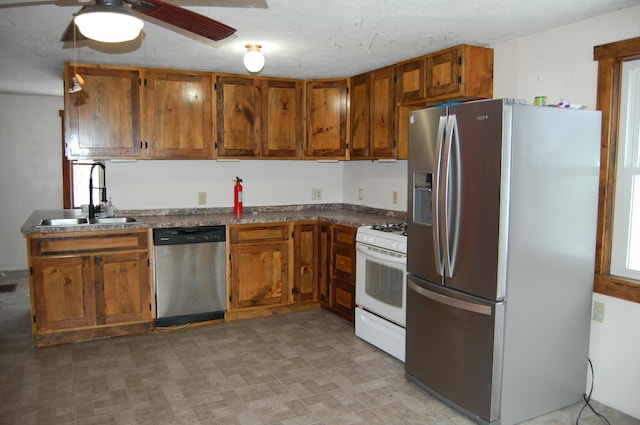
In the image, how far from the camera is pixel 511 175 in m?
2.46

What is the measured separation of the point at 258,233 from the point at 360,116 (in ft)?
4.66

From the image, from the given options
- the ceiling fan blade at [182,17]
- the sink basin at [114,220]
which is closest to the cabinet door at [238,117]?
the sink basin at [114,220]

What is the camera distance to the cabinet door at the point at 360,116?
444 cm

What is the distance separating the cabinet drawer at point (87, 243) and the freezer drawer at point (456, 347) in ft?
7.23

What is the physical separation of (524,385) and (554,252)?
0.73 metres

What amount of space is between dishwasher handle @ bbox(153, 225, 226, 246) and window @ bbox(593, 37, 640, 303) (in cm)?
281

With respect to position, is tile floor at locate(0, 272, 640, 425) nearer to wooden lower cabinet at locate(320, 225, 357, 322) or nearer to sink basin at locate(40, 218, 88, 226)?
wooden lower cabinet at locate(320, 225, 357, 322)

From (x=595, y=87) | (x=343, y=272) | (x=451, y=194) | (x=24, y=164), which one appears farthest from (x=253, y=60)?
(x=24, y=164)

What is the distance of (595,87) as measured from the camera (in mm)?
2844

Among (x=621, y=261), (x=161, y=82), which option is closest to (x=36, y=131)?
(x=161, y=82)

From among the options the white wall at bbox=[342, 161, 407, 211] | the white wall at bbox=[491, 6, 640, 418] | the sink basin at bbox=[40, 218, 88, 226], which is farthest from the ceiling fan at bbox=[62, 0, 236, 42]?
the white wall at bbox=[342, 161, 407, 211]

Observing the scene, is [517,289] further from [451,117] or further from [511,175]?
[451,117]

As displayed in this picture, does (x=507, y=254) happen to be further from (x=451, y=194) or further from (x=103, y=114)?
(x=103, y=114)

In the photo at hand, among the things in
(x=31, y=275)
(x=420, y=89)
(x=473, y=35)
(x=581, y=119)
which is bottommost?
(x=31, y=275)
